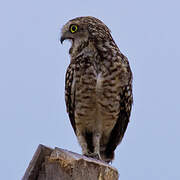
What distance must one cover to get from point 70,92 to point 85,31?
0.87 metres

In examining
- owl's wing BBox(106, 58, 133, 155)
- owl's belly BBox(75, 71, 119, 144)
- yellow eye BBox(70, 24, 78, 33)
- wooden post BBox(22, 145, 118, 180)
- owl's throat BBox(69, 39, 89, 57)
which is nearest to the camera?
wooden post BBox(22, 145, 118, 180)

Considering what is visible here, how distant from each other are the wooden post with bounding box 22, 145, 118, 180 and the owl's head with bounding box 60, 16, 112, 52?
3075 mm

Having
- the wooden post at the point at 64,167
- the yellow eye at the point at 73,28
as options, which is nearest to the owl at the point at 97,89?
the yellow eye at the point at 73,28

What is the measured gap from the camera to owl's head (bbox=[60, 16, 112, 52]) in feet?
19.3

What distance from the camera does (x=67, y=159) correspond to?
9.45 feet

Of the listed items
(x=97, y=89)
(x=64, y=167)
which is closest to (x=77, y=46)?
(x=97, y=89)

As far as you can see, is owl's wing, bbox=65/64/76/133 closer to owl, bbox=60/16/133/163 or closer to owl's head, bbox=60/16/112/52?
owl, bbox=60/16/133/163

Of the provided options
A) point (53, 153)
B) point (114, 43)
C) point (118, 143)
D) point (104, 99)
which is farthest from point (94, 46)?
point (53, 153)

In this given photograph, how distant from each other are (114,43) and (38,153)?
Result: 3.28 meters

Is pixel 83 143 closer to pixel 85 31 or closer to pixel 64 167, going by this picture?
pixel 85 31

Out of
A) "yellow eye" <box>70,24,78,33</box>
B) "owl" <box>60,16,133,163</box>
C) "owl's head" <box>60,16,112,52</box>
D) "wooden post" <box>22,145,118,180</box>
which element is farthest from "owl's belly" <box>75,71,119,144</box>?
"wooden post" <box>22,145,118,180</box>

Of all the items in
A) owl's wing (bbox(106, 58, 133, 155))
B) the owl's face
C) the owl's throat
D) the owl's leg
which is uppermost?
the owl's face

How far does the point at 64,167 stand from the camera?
2838mm

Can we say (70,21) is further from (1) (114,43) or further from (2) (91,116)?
(2) (91,116)
